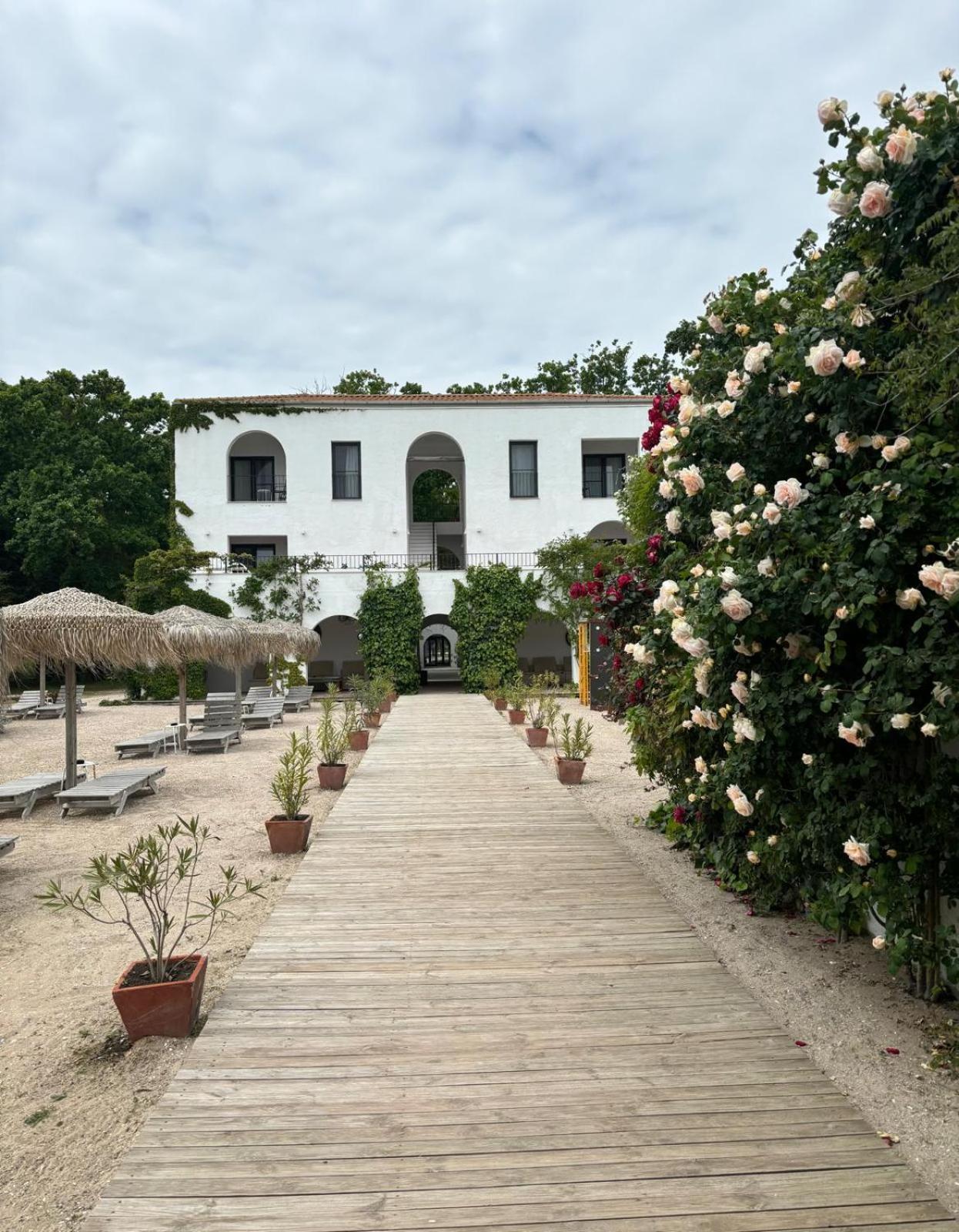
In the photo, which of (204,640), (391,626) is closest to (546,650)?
(391,626)

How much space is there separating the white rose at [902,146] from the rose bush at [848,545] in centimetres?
2

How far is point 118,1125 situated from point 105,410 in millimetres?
36272

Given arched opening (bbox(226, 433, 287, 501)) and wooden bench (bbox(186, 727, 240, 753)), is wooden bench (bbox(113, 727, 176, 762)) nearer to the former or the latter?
wooden bench (bbox(186, 727, 240, 753))

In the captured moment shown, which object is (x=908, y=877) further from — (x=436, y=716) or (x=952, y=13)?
(x=436, y=716)

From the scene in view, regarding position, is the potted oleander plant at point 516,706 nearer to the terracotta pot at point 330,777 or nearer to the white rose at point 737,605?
the terracotta pot at point 330,777

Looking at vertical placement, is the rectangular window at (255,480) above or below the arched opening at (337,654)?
above

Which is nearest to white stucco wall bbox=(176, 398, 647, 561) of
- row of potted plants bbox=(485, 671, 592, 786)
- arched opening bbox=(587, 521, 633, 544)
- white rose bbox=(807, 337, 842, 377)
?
arched opening bbox=(587, 521, 633, 544)

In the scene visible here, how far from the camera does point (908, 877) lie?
11.6 ft

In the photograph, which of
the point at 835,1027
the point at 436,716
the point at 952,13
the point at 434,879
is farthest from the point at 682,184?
the point at 436,716

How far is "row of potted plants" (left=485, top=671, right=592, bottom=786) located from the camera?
9656 millimetres

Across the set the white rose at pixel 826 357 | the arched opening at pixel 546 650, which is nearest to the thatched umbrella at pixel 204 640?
the white rose at pixel 826 357

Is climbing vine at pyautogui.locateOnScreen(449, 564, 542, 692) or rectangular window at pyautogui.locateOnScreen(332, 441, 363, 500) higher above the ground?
rectangular window at pyautogui.locateOnScreen(332, 441, 363, 500)

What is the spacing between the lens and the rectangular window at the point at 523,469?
25.8m

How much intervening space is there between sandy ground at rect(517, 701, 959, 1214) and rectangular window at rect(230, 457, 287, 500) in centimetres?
2330
